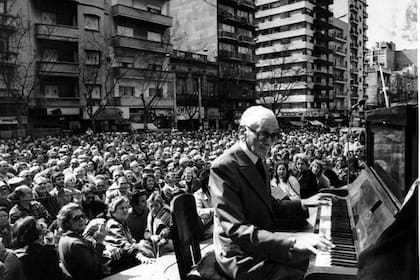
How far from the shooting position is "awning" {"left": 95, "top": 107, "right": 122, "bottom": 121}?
43.1 meters

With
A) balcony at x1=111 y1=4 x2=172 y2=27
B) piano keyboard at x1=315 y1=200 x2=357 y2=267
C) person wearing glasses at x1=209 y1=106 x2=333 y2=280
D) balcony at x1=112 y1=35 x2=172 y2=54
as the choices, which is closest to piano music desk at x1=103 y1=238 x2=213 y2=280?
piano keyboard at x1=315 y1=200 x2=357 y2=267

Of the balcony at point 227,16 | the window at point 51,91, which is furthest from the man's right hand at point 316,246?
the balcony at point 227,16

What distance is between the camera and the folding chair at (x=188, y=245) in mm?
3084

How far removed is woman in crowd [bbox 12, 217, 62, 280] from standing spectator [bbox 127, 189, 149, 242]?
6.77 ft

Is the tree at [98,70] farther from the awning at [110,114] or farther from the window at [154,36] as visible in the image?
the window at [154,36]

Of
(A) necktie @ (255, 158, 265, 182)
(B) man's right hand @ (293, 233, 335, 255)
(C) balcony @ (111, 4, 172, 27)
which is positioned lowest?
(B) man's right hand @ (293, 233, 335, 255)

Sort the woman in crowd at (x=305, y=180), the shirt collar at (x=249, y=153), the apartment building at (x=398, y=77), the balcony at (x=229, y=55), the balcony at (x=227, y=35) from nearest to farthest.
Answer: the apartment building at (x=398, y=77) → the shirt collar at (x=249, y=153) → the woman in crowd at (x=305, y=180) → the balcony at (x=229, y=55) → the balcony at (x=227, y=35)

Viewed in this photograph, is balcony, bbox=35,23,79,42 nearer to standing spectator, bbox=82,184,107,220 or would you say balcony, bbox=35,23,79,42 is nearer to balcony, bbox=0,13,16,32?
balcony, bbox=0,13,16,32

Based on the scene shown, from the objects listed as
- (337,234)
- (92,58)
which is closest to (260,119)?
(337,234)

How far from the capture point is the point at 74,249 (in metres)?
4.72

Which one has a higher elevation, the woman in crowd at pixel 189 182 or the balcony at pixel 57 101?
the balcony at pixel 57 101

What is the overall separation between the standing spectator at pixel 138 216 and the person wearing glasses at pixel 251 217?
392 cm

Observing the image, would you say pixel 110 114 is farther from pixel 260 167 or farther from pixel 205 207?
pixel 260 167

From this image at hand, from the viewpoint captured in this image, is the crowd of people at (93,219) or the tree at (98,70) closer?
the crowd of people at (93,219)
